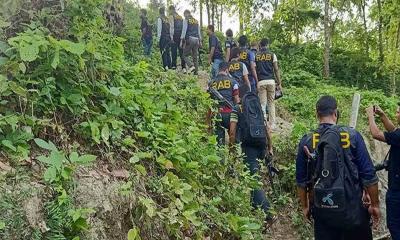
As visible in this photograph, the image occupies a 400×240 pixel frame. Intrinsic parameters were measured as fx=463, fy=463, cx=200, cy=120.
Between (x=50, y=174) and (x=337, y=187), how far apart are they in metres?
2.44

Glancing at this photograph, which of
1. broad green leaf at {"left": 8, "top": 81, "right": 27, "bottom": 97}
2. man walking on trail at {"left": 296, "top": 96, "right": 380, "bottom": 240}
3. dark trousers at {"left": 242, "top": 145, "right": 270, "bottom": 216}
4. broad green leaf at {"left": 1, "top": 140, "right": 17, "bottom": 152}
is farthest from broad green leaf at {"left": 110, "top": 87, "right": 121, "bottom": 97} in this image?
dark trousers at {"left": 242, "top": 145, "right": 270, "bottom": 216}

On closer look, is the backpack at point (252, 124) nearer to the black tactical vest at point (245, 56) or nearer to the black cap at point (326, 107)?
the black cap at point (326, 107)

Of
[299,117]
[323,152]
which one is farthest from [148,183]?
[299,117]

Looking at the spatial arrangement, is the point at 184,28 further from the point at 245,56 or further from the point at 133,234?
the point at 133,234

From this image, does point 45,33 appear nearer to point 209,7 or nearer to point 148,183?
point 148,183

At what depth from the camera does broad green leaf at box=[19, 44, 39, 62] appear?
3.85 metres

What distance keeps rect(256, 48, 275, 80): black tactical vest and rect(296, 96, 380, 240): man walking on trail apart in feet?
18.3

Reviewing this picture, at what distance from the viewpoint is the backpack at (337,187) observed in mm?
4137

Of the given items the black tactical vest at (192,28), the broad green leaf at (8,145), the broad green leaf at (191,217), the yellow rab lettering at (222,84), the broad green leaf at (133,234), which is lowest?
the broad green leaf at (191,217)

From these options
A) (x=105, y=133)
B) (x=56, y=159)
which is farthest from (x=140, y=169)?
(x=56, y=159)

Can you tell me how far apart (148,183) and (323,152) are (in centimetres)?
164

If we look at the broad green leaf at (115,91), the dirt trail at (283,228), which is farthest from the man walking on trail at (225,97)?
the broad green leaf at (115,91)

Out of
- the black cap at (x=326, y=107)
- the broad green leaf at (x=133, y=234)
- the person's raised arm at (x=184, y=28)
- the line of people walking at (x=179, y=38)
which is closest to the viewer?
the broad green leaf at (x=133, y=234)

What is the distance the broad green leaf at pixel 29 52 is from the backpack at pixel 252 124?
3.29 meters
